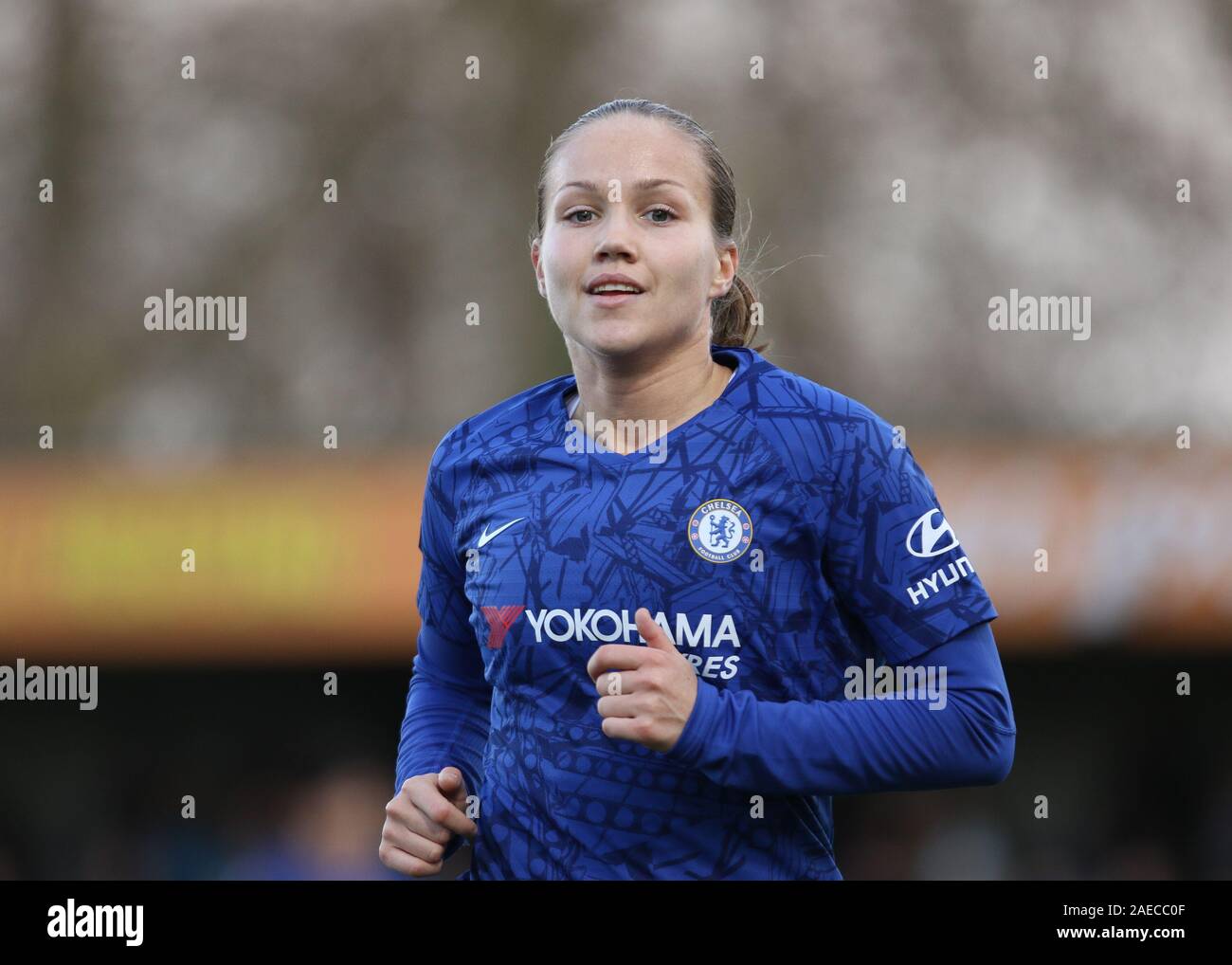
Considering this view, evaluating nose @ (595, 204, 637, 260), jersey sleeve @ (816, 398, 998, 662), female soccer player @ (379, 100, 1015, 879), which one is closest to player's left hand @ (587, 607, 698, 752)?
female soccer player @ (379, 100, 1015, 879)

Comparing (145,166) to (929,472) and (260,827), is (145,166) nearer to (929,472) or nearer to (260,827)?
(260,827)

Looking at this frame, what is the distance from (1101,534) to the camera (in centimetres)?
649

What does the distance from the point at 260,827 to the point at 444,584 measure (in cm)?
418

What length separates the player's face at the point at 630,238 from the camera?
2.22 m

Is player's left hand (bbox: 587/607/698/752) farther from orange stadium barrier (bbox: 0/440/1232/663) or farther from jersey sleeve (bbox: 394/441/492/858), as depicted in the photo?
orange stadium barrier (bbox: 0/440/1232/663)

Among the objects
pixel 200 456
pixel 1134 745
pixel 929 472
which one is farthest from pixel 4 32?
pixel 1134 745

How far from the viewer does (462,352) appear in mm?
7621

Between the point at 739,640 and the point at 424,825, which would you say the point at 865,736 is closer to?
the point at 739,640

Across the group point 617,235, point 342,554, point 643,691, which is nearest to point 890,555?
point 643,691

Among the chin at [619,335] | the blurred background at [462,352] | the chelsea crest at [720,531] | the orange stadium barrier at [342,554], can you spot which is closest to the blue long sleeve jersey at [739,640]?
the chelsea crest at [720,531]

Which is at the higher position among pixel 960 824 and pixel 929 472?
pixel 929 472

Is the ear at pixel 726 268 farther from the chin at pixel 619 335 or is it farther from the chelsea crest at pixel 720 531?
the chelsea crest at pixel 720 531

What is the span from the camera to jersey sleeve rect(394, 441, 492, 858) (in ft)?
8.10
